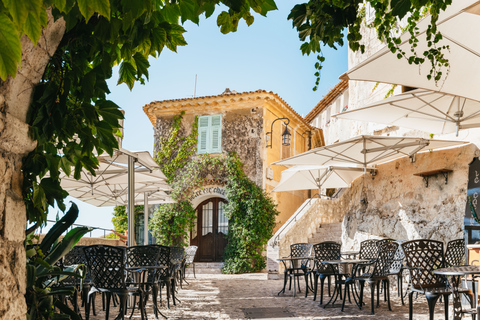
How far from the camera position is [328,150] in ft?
28.7

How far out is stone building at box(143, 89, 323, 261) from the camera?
623 inches

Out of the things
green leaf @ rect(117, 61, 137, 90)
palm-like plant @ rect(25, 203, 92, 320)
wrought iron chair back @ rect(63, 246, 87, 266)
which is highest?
green leaf @ rect(117, 61, 137, 90)

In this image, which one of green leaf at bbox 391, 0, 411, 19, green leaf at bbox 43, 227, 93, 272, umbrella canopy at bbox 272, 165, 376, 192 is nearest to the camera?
green leaf at bbox 391, 0, 411, 19

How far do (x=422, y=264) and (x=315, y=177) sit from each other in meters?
6.55

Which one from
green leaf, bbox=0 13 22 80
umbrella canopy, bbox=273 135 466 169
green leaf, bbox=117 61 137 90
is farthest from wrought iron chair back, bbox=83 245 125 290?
umbrella canopy, bbox=273 135 466 169

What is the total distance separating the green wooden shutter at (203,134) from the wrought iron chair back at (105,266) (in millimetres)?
11265

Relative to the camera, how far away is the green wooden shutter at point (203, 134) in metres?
16.3

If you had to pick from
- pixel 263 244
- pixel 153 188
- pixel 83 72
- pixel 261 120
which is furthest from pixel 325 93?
pixel 83 72

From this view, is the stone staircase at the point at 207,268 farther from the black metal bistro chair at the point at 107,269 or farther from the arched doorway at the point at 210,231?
the black metal bistro chair at the point at 107,269

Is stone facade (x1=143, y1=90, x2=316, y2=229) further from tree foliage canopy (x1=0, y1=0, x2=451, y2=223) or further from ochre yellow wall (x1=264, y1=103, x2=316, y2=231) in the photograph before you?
tree foliage canopy (x1=0, y1=0, x2=451, y2=223)

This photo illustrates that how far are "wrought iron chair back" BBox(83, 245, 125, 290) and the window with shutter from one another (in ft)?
36.6

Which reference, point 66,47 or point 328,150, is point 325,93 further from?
point 66,47

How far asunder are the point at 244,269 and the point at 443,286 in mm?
9975

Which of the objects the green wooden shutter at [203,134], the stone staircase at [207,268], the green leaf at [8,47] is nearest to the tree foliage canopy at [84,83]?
the green leaf at [8,47]
